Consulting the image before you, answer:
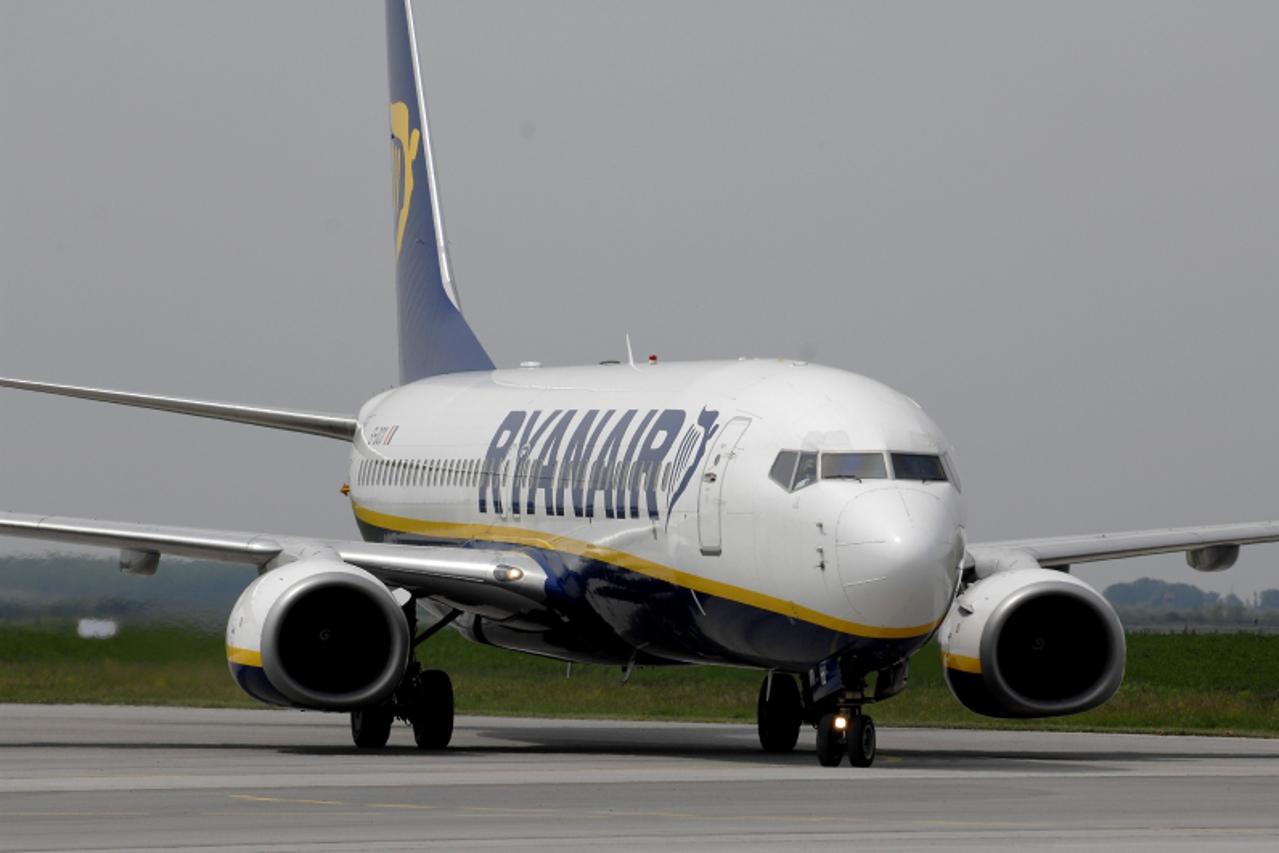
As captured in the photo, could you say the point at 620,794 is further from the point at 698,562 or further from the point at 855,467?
the point at 698,562

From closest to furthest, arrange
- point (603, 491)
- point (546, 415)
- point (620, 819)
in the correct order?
point (620, 819) < point (603, 491) < point (546, 415)

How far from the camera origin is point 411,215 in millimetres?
38250

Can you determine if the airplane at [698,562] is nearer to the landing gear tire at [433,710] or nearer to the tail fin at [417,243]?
the landing gear tire at [433,710]

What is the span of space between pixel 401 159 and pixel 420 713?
14.1m

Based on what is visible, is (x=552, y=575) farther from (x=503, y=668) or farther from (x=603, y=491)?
(x=503, y=668)

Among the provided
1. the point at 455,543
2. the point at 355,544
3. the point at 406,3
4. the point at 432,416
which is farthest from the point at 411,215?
the point at 355,544

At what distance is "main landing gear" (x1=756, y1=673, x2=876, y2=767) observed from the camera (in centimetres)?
2180

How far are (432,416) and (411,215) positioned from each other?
22.4 feet

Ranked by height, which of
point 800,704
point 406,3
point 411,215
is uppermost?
point 406,3

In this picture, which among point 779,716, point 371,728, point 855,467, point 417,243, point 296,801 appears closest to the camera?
point 296,801

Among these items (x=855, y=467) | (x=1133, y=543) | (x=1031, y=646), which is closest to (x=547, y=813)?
(x=855, y=467)

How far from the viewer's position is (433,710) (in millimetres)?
26625

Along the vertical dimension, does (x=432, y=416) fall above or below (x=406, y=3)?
below

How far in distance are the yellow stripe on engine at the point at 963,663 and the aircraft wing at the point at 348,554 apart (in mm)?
4448
